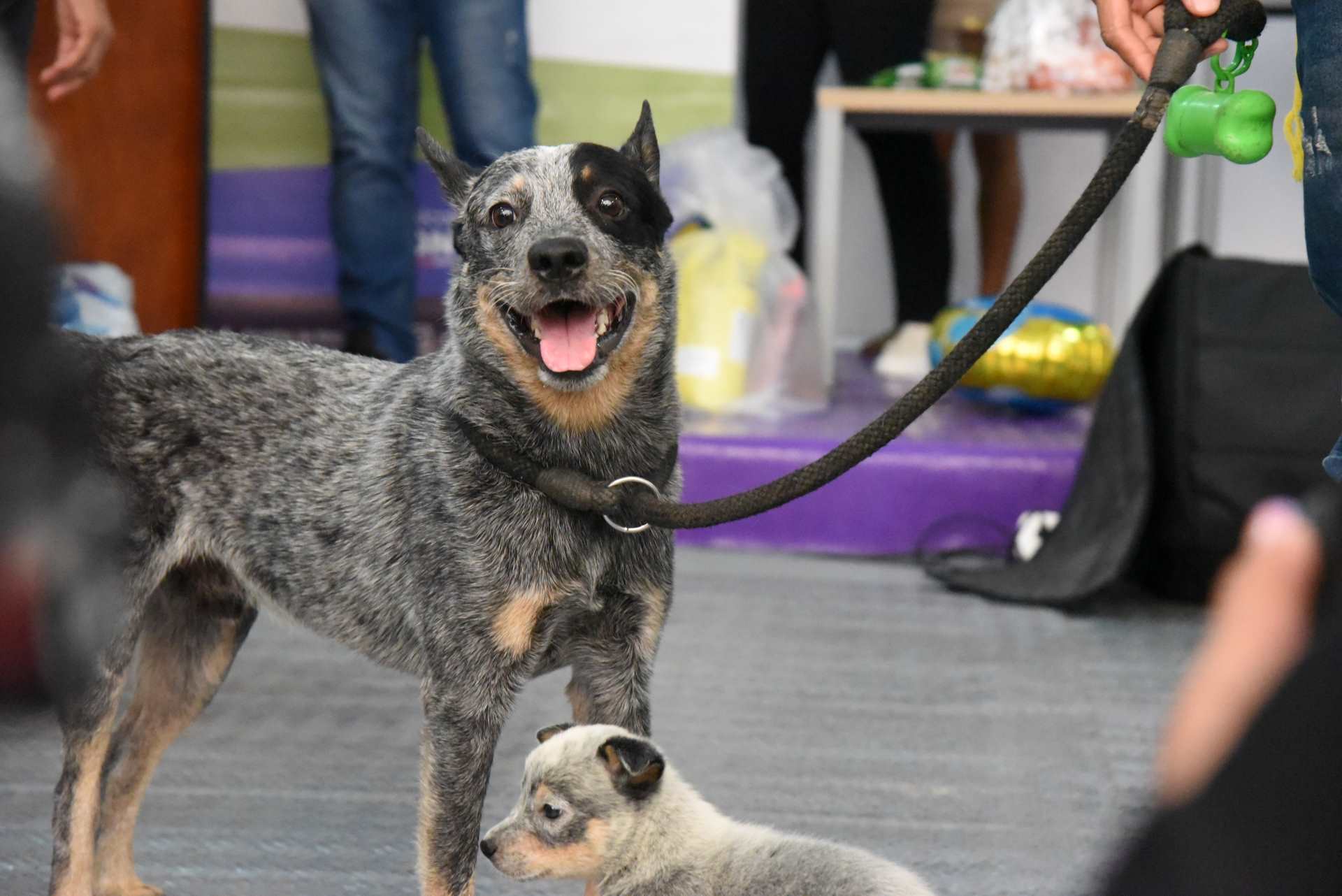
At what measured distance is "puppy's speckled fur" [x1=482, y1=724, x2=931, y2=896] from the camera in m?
1.56

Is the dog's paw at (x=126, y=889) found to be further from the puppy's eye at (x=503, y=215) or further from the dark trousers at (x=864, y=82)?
the dark trousers at (x=864, y=82)

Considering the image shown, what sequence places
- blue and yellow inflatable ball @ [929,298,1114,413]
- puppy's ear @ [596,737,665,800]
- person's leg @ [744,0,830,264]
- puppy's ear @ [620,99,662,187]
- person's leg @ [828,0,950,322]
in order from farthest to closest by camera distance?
person's leg @ [744,0,830,264], person's leg @ [828,0,950,322], blue and yellow inflatable ball @ [929,298,1114,413], puppy's ear @ [620,99,662,187], puppy's ear @ [596,737,665,800]

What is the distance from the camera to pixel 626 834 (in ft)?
5.26

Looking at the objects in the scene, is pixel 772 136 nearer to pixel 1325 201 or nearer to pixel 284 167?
pixel 284 167

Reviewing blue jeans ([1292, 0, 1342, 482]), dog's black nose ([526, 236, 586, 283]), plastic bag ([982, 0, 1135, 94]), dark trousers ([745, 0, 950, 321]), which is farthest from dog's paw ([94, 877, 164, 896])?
dark trousers ([745, 0, 950, 321])

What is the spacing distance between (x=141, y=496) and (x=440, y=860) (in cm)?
53

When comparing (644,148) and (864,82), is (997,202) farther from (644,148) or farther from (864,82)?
(644,148)

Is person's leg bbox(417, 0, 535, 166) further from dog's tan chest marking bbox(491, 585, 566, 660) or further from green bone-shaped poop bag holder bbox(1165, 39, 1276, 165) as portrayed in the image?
green bone-shaped poop bag holder bbox(1165, 39, 1276, 165)

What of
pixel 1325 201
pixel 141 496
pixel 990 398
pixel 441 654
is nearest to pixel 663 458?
pixel 441 654

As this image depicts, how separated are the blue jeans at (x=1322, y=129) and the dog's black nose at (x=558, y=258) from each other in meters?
0.73

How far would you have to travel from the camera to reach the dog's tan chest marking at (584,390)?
169 cm

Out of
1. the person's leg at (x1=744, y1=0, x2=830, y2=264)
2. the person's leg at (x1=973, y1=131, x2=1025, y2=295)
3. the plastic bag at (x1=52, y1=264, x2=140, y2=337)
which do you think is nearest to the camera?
the plastic bag at (x1=52, y1=264, x2=140, y2=337)

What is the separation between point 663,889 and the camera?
1.58 meters

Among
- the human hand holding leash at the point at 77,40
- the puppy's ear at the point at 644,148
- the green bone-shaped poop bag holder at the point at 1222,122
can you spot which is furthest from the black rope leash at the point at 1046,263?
the human hand holding leash at the point at 77,40
